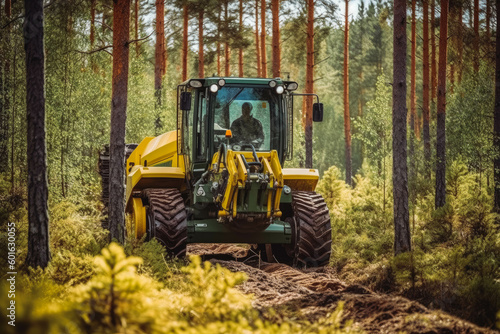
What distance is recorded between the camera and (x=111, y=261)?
4203 millimetres

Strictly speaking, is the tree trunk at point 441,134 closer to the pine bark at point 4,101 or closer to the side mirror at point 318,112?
the side mirror at point 318,112

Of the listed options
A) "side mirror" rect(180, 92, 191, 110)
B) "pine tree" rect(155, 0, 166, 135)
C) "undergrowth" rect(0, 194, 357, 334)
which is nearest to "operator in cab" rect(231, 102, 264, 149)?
"side mirror" rect(180, 92, 191, 110)

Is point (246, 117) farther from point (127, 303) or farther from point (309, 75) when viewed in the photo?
point (309, 75)

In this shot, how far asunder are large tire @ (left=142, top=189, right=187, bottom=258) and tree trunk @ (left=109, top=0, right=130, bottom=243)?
54cm

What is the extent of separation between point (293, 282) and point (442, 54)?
13704 millimetres

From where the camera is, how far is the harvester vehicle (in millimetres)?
9773

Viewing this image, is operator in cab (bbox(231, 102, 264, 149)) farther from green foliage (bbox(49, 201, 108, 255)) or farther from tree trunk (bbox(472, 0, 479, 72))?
tree trunk (bbox(472, 0, 479, 72))

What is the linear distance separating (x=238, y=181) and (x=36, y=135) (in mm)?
3444

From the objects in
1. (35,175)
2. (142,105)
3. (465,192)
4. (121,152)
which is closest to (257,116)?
(121,152)

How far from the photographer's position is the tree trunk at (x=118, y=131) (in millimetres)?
10078

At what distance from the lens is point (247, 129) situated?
A: 10.5 m

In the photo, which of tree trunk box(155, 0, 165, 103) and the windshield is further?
tree trunk box(155, 0, 165, 103)

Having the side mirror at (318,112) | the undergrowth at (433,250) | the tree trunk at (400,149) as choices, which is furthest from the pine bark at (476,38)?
the side mirror at (318,112)

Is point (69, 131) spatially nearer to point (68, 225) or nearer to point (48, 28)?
point (48, 28)
